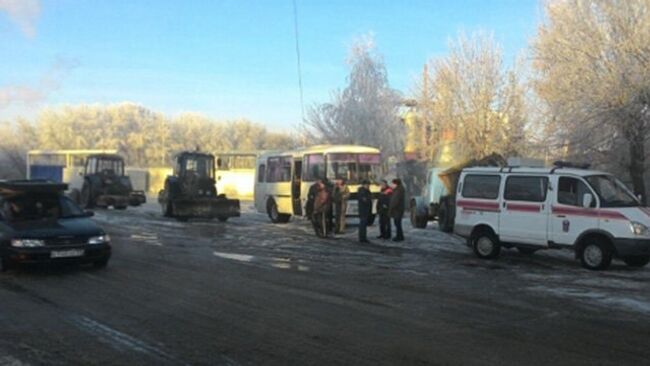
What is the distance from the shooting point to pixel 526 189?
546 inches

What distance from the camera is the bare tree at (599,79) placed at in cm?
2002

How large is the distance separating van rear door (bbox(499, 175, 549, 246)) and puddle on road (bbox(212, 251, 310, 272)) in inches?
183

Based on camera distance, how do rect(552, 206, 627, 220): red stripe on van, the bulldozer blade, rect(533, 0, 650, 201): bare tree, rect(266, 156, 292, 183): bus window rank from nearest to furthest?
1. rect(552, 206, 627, 220): red stripe on van
2. rect(533, 0, 650, 201): bare tree
3. rect(266, 156, 292, 183): bus window
4. the bulldozer blade

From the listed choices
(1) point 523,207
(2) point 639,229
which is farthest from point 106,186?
(2) point 639,229

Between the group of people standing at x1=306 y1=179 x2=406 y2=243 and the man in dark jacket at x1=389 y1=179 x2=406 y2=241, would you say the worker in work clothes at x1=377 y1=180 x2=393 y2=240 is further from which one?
the man in dark jacket at x1=389 y1=179 x2=406 y2=241

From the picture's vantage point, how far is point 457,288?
10367 mm

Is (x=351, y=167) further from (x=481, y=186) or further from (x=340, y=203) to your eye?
(x=481, y=186)

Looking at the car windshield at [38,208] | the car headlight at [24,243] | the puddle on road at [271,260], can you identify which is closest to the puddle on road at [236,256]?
the puddle on road at [271,260]

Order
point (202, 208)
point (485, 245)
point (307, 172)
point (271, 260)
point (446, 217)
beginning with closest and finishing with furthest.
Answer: point (271, 260) → point (485, 245) → point (446, 217) → point (307, 172) → point (202, 208)

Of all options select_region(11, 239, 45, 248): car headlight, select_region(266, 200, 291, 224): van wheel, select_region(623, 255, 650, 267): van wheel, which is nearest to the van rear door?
select_region(623, 255, 650, 267): van wheel

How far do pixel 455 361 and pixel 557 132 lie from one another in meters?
18.8

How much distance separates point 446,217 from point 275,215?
857cm

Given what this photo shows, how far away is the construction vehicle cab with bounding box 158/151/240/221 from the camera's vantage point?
24.9 meters

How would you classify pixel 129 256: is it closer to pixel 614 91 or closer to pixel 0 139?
pixel 614 91
